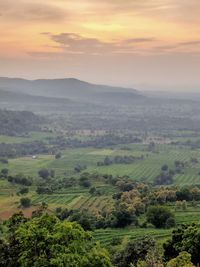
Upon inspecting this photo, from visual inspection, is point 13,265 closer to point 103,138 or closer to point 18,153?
point 18,153

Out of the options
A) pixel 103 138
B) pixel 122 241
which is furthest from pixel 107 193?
pixel 103 138

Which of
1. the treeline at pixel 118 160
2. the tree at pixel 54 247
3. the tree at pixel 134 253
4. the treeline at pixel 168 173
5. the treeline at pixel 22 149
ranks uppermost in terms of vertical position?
the tree at pixel 54 247

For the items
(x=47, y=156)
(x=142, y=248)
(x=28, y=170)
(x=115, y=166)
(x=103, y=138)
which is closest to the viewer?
(x=142, y=248)

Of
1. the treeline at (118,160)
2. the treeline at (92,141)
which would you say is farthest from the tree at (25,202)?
the treeline at (92,141)

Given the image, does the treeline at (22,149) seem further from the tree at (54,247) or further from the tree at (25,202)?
the tree at (54,247)

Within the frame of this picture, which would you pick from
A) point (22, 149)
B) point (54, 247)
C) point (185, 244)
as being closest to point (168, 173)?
point (22, 149)

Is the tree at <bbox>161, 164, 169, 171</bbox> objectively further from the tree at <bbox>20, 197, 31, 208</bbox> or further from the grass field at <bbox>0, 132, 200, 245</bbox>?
the tree at <bbox>20, 197, 31, 208</bbox>

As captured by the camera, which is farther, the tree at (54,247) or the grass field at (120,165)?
the grass field at (120,165)
